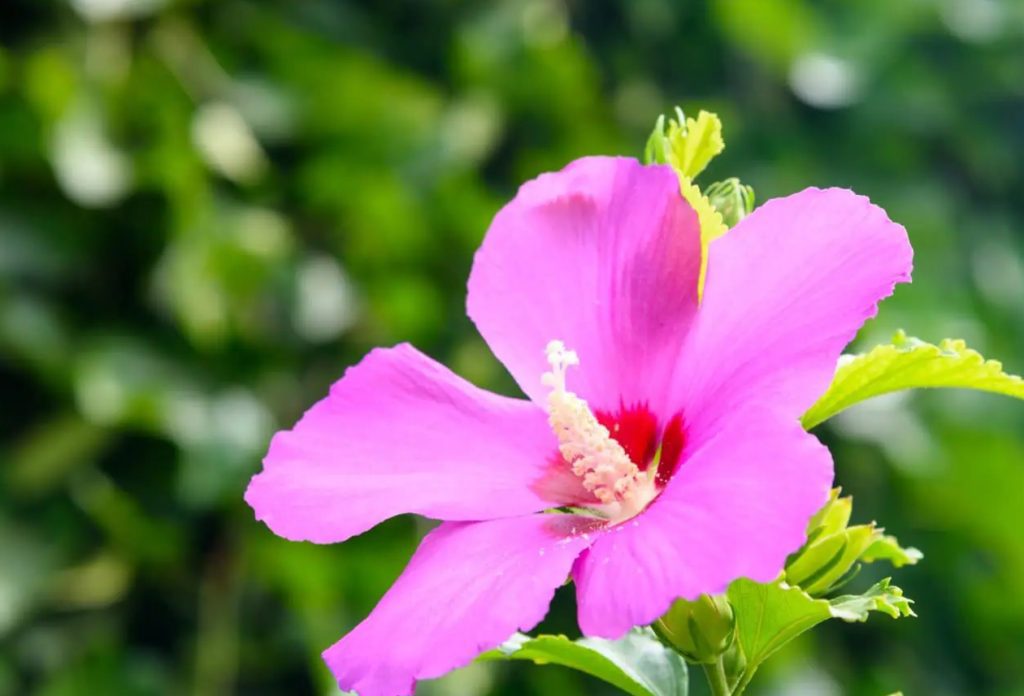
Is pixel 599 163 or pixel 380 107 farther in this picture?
pixel 380 107

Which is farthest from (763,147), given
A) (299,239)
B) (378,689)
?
(378,689)

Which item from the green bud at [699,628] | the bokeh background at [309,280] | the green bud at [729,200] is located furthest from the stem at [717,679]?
the bokeh background at [309,280]

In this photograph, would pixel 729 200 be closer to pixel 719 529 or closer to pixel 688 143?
pixel 688 143

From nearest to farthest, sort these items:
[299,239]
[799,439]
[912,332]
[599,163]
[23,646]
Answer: [799,439] → [599,163] → [23,646] → [299,239] → [912,332]

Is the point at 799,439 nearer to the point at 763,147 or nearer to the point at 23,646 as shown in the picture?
the point at 23,646

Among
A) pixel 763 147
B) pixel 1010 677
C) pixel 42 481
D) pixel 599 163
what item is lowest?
pixel 1010 677

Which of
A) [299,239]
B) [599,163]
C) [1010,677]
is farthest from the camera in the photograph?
[1010,677]

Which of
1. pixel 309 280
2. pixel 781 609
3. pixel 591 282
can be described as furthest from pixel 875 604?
pixel 309 280

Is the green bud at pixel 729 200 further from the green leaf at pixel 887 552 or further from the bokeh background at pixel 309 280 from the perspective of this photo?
the bokeh background at pixel 309 280
